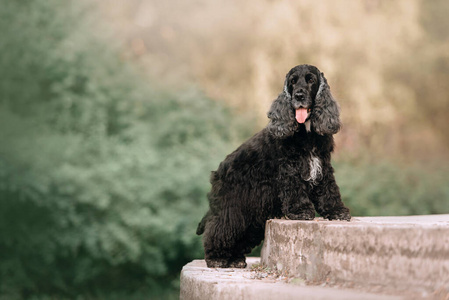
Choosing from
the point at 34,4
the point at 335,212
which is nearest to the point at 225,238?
the point at 335,212

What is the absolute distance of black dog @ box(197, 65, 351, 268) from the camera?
474cm

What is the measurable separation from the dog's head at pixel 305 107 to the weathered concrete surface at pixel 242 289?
1248 mm

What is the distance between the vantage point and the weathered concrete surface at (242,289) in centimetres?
374

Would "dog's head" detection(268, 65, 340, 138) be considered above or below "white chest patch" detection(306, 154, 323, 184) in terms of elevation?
above

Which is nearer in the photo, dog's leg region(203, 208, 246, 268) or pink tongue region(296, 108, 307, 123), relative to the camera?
pink tongue region(296, 108, 307, 123)

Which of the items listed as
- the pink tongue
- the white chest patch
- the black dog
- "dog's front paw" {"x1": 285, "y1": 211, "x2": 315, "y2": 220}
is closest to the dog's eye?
the black dog

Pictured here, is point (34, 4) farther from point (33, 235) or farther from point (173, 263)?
point (173, 263)

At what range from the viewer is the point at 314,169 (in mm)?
4758

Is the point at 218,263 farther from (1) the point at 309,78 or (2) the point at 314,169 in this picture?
(1) the point at 309,78

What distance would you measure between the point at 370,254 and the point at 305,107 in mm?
1433

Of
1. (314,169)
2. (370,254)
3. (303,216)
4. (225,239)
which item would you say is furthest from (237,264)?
(370,254)

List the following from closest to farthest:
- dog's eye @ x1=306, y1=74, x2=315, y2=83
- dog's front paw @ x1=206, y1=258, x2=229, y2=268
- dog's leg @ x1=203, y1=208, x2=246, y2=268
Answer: dog's eye @ x1=306, y1=74, x2=315, y2=83 → dog's leg @ x1=203, y1=208, x2=246, y2=268 → dog's front paw @ x1=206, y1=258, x2=229, y2=268

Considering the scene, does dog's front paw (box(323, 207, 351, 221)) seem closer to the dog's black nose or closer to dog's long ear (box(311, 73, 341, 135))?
dog's long ear (box(311, 73, 341, 135))

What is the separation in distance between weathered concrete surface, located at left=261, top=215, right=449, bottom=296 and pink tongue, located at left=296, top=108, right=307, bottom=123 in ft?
2.78
